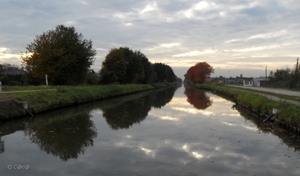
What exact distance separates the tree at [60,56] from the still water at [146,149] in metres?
23.3

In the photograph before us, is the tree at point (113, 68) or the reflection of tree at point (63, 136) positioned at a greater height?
the tree at point (113, 68)

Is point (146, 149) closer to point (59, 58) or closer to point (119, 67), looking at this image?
point (59, 58)

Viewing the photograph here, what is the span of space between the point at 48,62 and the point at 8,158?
31.4 meters

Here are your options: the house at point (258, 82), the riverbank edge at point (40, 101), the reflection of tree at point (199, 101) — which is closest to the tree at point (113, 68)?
the reflection of tree at point (199, 101)

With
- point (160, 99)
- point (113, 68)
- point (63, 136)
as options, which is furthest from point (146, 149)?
point (113, 68)

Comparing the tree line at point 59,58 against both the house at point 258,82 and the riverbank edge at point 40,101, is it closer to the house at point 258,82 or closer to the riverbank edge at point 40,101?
the riverbank edge at point 40,101

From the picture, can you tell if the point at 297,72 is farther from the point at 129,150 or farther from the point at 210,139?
the point at 129,150

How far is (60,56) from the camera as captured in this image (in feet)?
127

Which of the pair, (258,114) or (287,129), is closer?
(287,129)

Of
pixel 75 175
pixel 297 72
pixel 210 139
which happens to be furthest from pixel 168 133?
pixel 297 72

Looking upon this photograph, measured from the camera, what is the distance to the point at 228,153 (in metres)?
10.2

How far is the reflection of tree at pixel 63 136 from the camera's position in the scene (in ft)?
34.7

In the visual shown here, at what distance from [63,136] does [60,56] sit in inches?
1095

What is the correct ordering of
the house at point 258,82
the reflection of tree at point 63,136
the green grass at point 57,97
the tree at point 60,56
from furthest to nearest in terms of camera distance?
the house at point 258,82
the tree at point 60,56
the green grass at point 57,97
the reflection of tree at point 63,136
